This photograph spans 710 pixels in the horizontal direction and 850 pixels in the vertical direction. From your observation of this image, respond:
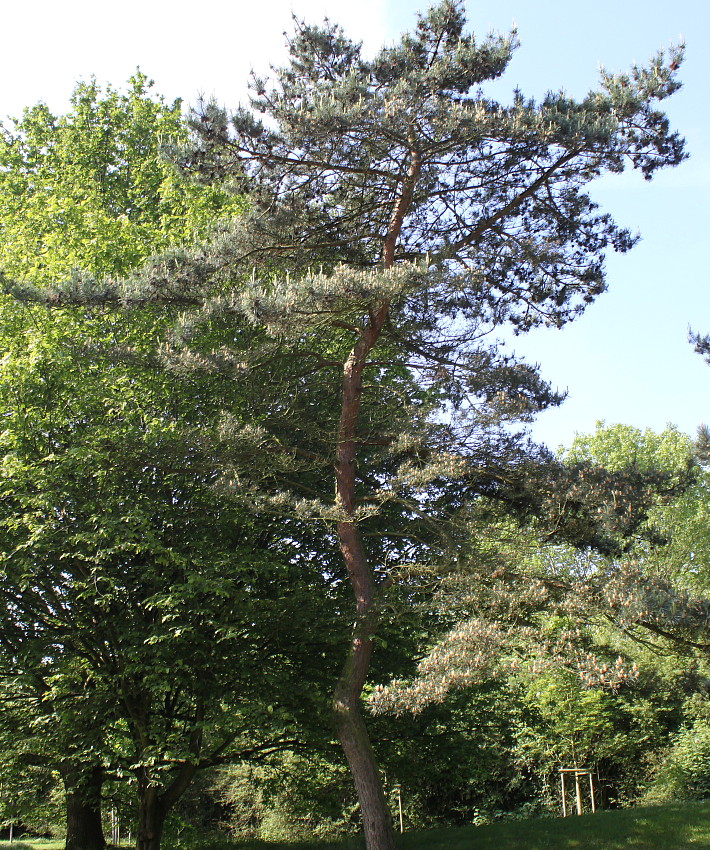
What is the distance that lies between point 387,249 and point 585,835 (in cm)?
943

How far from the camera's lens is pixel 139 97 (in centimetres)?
1928

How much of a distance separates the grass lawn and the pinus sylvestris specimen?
3.14m

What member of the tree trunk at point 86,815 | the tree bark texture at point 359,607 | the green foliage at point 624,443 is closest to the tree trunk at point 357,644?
the tree bark texture at point 359,607

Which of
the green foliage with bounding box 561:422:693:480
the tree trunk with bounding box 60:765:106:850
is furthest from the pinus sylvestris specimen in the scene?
the green foliage with bounding box 561:422:693:480

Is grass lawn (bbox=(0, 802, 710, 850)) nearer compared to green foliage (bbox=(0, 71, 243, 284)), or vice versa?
grass lawn (bbox=(0, 802, 710, 850))

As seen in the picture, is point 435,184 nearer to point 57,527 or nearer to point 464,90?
point 464,90

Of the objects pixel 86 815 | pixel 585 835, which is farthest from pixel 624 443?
pixel 86 815

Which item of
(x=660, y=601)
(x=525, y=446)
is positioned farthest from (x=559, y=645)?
(x=525, y=446)

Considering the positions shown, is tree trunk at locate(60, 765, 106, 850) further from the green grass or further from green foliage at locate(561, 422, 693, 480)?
green foliage at locate(561, 422, 693, 480)

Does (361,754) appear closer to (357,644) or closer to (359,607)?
(357,644)

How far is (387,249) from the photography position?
38.0ft

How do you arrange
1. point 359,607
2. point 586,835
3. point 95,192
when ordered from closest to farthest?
point 359,607
point 586,835
point 95,192

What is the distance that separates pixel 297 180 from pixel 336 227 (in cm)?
98

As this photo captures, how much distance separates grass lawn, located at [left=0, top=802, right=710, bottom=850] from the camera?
1072 cm
